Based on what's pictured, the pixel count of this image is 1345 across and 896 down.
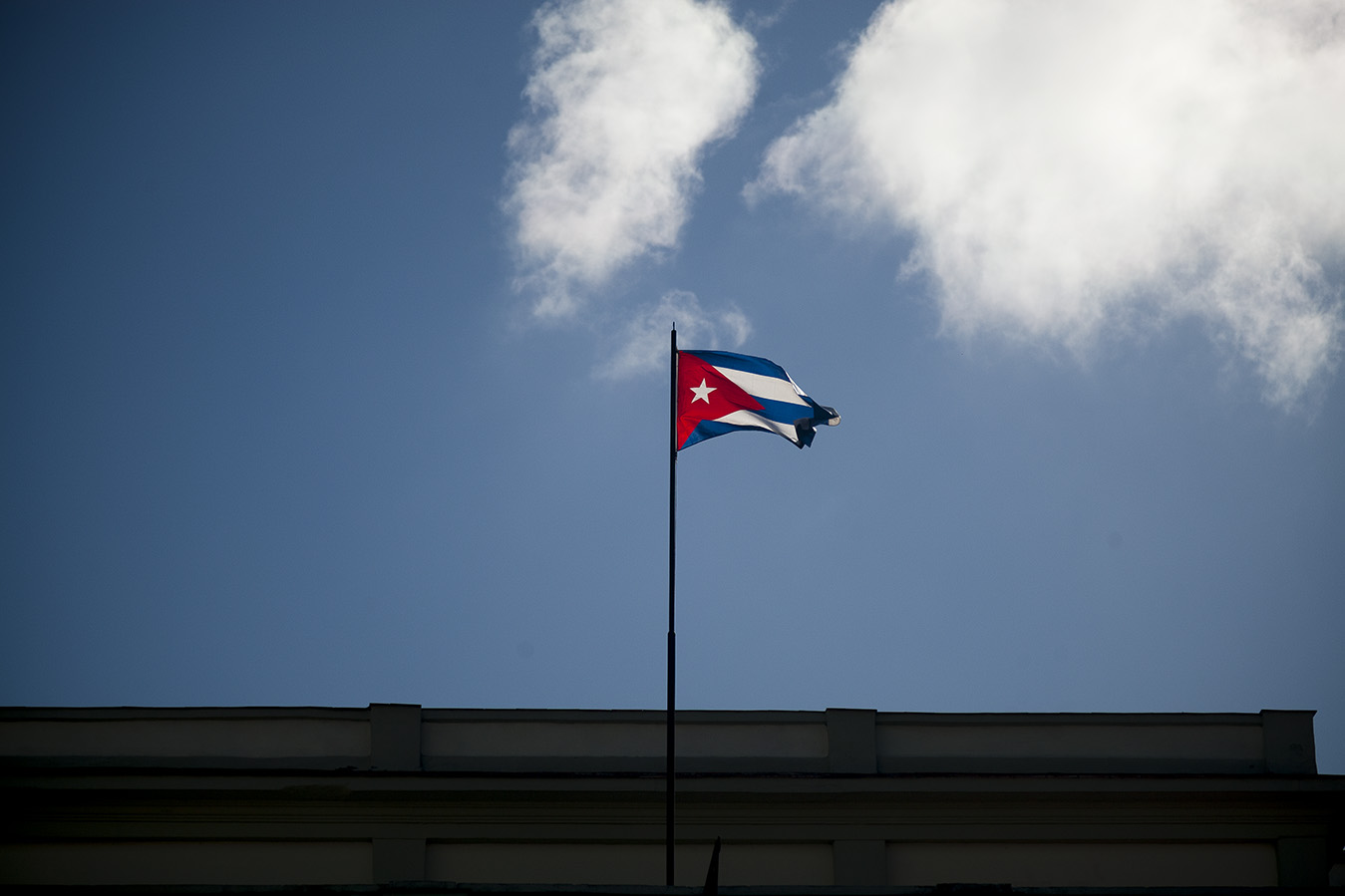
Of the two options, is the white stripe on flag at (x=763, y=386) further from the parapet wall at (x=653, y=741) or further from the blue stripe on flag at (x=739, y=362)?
the parapet wall at (x=653, y=741)

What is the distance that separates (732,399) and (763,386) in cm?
47

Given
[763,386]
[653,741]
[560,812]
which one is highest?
[763,386]

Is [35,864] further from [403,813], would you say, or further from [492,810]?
[492,810]

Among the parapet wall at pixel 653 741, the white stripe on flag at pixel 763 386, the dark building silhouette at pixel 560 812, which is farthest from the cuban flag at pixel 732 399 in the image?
the dark building silhouette at pixel 560 812

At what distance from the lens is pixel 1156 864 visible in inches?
661

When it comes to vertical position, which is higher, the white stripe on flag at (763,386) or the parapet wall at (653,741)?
the white stripe on flag at (763,386)

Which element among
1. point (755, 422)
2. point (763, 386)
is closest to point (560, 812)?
point (755, 422)

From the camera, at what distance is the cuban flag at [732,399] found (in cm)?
1600

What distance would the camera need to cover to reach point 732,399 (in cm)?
1608

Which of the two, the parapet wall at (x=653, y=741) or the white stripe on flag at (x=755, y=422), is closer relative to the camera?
the white stripe on flag at (x=755, y=422)

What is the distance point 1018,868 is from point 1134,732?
8.89ft

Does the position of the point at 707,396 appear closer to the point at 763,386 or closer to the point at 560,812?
the point at 763,386

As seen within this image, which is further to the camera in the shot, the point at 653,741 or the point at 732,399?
the point at 653,741

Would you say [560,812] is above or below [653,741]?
below
